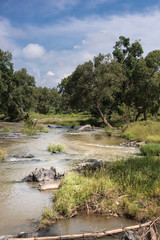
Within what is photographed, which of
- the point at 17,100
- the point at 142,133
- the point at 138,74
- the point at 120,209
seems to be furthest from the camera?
the point at 17,100

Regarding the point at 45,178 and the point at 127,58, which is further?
the point at 127,58

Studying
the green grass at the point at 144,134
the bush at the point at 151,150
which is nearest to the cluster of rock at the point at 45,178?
the bush at the point at 151,150

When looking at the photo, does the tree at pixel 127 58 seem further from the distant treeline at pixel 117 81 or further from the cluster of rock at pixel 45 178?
the cluster of rock at pixel 45 178

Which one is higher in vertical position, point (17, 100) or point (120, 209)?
point (17, 100)

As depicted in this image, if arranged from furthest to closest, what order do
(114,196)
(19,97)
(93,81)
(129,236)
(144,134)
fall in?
(19,97), (93,81), (144,134), (114,196), (129,236)

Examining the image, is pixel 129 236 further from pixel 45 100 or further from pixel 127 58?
pixel 45 100

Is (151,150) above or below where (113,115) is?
below

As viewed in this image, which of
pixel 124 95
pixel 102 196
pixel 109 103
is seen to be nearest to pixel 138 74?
pixel 124 95

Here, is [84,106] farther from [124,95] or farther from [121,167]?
[121,167]

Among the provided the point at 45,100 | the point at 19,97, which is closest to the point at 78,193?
the point at 19,97

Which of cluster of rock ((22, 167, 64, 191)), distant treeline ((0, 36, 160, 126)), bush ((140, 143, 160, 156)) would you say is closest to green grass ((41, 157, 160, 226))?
cluster of rock ((22, 167, 64, 191))

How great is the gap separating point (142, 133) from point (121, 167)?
16378 millimetres

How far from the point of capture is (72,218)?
661 cm

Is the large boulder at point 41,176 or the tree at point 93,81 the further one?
the tree at point 93,81
